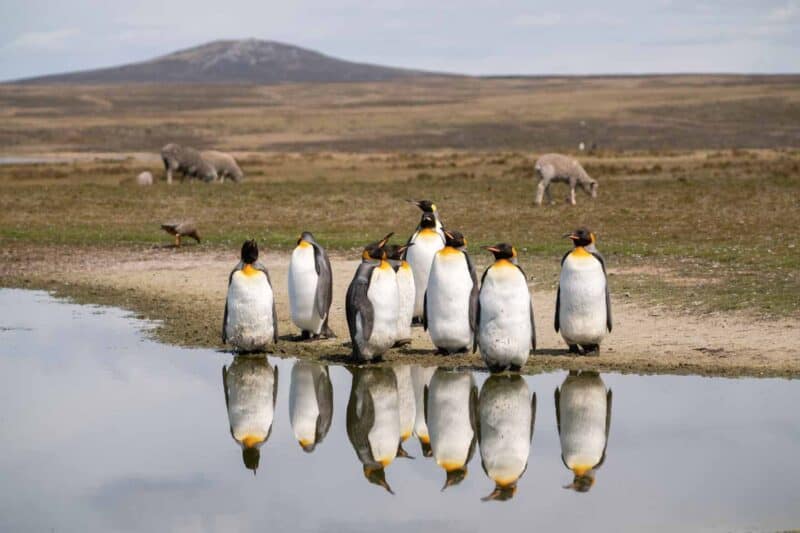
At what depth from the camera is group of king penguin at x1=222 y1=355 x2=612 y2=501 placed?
310 inches

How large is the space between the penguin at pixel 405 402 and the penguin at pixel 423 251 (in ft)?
5.58

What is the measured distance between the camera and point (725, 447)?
26.6 feet

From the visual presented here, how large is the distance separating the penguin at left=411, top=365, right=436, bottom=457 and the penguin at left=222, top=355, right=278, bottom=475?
40.3 inches

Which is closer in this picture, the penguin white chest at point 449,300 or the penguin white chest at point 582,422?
the penguin white chest at point 582,422

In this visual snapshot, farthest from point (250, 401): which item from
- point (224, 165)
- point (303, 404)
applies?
point (224, 165)

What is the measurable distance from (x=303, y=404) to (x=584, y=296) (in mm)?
2646

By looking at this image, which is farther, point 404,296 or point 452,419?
point 404,296

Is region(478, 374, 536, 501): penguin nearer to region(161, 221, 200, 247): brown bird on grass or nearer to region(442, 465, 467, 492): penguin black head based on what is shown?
region(442, 465, 467, 492): penguin black head

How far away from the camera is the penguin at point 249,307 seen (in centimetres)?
1086

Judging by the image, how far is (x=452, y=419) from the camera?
887 cm

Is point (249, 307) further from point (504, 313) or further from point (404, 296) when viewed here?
point (504, 313)

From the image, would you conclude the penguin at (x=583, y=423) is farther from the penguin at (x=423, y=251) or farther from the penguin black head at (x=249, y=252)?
the penguin black head at (x=249, y=252)

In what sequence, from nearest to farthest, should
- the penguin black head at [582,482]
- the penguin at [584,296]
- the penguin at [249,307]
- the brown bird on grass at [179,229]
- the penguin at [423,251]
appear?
the penguin black head at [582,482] → the penguin at [584,296] → the penguin at [249,307] → the penguin at [423,251] → the brown bird on grass at [179,229]

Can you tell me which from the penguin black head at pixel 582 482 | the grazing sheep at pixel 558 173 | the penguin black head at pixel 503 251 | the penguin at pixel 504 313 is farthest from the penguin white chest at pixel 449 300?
the grazing sheep at pixel 558 173
